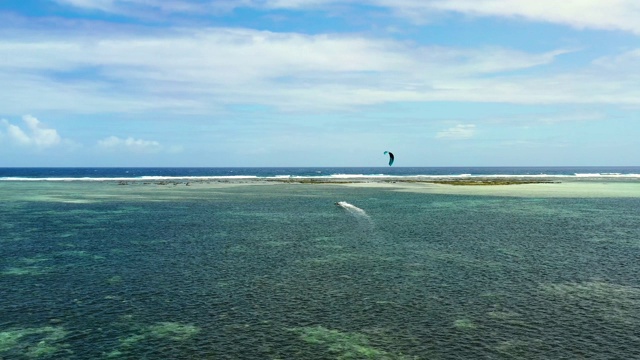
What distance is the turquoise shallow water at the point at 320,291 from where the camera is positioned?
21500mm

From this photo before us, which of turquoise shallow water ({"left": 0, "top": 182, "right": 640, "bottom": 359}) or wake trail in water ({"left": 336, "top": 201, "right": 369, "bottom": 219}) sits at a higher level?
wake trail in water ({"left": 336, "top": 201, "right": 369, "bottom": 219})

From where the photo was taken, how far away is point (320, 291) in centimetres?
2966

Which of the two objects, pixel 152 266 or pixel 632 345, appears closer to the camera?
pixel 632 345

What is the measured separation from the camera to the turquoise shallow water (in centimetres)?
2150

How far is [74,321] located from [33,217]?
49376 mm

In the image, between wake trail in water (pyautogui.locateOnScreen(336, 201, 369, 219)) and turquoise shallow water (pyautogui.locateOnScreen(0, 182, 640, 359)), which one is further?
wake trail in water (pyautogui.locateOnScreen(336, 201, 369, 219))

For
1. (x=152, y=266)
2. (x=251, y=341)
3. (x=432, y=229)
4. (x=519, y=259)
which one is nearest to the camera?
(x=251, y=341)

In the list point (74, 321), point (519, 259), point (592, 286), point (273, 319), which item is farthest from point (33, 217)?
point (592, 286)

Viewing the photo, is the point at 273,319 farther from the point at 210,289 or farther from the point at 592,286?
the point at 592,286

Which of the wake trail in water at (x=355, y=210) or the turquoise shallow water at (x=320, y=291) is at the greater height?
the wake trail in water at (x=355, y=210)

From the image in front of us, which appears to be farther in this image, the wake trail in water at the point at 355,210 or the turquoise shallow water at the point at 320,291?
the wake trail in water at the point at 355,210

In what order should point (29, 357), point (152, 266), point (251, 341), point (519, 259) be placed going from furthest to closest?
point (519, 259), point (152, 266), point (251, 341), point (29, 357)

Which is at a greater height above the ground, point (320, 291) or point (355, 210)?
point (355, 210)

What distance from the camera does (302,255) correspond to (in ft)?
133
